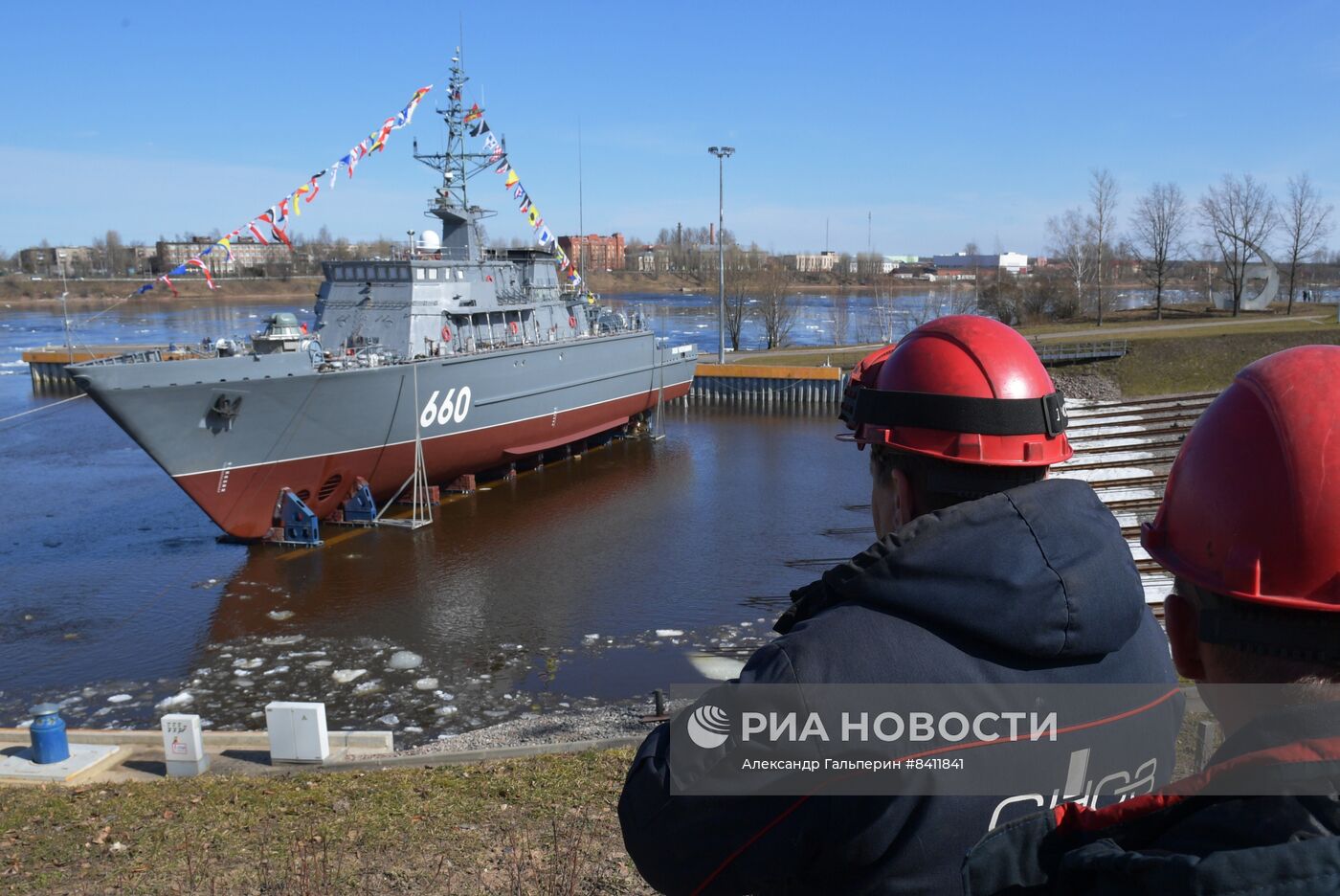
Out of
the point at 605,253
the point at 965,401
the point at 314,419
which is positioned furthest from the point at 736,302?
the point at 605,253

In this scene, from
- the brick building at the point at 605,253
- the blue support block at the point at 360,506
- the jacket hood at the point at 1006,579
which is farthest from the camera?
the brick building at the point at 605,253

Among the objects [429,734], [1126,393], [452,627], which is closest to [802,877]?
[429,734]

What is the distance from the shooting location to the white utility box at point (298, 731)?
8.75 metres

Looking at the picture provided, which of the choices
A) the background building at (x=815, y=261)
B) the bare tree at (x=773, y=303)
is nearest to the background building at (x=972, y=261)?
the background building at (x=815, y=261)

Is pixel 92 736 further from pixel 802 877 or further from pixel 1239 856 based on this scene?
pixel 1239 856

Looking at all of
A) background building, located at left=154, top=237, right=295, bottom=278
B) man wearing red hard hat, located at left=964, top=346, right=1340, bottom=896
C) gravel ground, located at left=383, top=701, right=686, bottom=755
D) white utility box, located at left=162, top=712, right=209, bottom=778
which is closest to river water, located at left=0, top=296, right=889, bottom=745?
gravel ground, located at left=383, top=701, right=686, bottom=755

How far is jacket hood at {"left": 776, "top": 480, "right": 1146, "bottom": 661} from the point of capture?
1718 millimetres

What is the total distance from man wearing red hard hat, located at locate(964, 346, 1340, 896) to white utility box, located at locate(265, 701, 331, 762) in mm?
8590

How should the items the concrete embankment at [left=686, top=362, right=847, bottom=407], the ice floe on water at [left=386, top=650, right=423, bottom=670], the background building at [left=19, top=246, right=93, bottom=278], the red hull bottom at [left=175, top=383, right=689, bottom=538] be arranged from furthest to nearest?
the background building at [left=19, top=246, right=93, bottom=278], the concrete embankment at [left=686, top=362, right=847, bottom=407], the red hull bottom at [left=175, top=383, right=689, bottom=538], the ice floe on water at [left=386, top=650, right=423, bottom=670]

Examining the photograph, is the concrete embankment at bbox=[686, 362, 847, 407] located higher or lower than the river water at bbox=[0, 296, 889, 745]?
higher

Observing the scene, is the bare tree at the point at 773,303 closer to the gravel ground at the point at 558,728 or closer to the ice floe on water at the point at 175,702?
the gravel ground at the point at 558,728

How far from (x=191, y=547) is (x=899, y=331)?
186 feet

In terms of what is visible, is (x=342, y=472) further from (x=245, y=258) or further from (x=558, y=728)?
(x=245, y=258)

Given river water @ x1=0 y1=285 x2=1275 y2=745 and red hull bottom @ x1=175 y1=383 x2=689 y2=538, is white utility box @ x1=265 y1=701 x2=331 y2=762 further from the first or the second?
red hull bottom @ x1=175 y1=383 x2=689 y2=538
